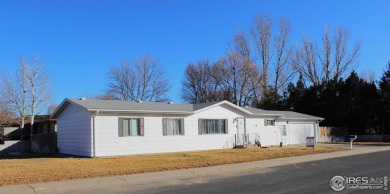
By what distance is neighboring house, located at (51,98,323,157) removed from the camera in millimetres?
24297

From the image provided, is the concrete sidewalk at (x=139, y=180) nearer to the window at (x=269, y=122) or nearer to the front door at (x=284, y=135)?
the window at (x=269, y=122)

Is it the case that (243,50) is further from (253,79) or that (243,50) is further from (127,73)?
(127,73)

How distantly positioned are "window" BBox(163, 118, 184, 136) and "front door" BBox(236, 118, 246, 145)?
18.0 feet

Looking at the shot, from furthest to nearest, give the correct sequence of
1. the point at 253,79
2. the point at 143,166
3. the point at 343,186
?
the point at 253,79
the point at 143,166
the point at 343,186

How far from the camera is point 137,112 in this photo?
25.6m

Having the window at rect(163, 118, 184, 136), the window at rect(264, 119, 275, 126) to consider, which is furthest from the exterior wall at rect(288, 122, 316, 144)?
the window at rect(163, 118, 184, 136)

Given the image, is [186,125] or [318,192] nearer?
[318,192]

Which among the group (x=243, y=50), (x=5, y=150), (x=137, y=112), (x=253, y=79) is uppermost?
(x=243, y=50)

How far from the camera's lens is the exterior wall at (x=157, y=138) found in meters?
24.2

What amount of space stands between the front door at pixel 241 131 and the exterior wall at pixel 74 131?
12026 mm

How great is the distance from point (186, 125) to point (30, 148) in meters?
14.2

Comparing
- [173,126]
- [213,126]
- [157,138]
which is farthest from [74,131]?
[213,126]

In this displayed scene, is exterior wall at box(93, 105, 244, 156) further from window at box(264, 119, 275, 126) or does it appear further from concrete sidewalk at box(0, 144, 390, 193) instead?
concrete sidewalk at box(0, 144, 390, 193)

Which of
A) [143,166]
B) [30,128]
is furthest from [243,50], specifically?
[143,166]
